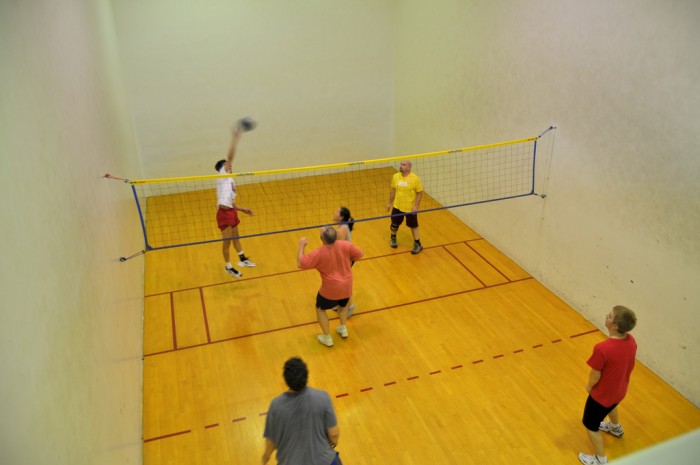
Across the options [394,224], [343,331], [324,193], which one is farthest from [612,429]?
[324,193]

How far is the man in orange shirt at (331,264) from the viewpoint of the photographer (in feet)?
17.0

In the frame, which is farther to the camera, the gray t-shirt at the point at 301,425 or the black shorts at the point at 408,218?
the black shorts at the point at 408,218

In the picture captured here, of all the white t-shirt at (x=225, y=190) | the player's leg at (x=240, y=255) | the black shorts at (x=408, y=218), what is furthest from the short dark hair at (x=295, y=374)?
the black shorts at (x=408, y=218)

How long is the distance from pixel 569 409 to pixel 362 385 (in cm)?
196

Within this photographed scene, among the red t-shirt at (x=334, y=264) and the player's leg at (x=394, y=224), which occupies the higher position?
the red t-shirt at (x=334, y=264)

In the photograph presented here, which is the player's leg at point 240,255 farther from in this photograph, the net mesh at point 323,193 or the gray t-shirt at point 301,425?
the gray t-shirt at point 301,425

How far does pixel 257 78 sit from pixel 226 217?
13.4 ft

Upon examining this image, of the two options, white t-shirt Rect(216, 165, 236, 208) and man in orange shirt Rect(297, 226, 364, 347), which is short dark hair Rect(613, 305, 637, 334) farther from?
white t-shirt Rect(216, 165, 236, 208)

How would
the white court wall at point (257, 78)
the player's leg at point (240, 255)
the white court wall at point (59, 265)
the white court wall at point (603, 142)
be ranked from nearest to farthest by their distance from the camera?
the white court wall at point (59, 265)
the white court wall at point (603, 142)
the player's leg at point (240, 255)
the white court wall at point (257, 78)

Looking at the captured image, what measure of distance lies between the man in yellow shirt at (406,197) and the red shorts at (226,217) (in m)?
2.08

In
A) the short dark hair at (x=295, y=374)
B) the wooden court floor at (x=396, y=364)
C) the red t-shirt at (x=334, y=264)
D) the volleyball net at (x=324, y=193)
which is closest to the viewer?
the short dark hair at (x=295, y=374)

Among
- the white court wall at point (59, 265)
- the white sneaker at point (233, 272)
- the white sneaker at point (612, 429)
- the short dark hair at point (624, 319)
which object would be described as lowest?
the white sneaker at point (612, 429)

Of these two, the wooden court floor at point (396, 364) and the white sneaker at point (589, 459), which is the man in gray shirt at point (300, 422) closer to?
the wooden court floor at point (396, 364)

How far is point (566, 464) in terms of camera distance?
4.35 metres
